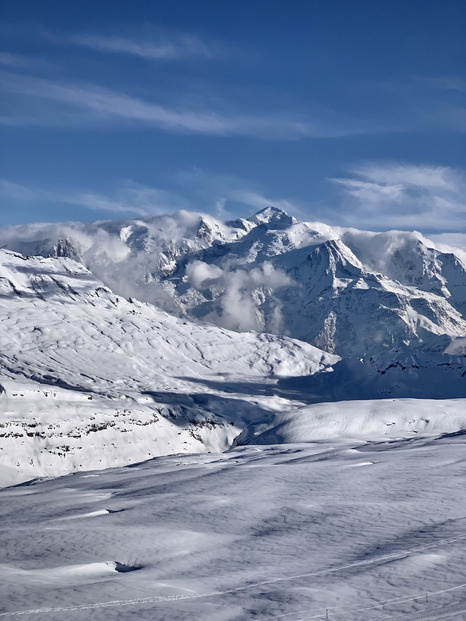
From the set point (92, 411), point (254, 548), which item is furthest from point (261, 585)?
point (92, 411)

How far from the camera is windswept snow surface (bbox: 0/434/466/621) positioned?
20062 mm

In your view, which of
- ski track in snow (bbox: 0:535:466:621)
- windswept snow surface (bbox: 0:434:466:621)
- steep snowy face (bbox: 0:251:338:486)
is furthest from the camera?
steep snowy face (bbox: 0:251:338:486)

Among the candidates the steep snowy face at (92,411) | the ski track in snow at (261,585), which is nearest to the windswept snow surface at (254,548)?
the ski track in snow at (261,585)

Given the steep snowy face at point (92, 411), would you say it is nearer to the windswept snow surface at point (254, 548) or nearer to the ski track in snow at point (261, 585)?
the windswept snow surface at point (254, 548)

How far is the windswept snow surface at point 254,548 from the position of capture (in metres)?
20.1

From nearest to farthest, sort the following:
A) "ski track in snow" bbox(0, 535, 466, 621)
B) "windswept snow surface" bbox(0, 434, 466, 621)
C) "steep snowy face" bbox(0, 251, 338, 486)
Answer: "ski track in snow" bbox(0, 535, 466, 621), "windswept snow surface" bbox(0, 434, 466, 621), "steep snowy face" bbox(0, 251, 338, 486)

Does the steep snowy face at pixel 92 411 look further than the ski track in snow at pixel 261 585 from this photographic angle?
Yes

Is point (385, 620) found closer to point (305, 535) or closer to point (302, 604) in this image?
point (302, 604)

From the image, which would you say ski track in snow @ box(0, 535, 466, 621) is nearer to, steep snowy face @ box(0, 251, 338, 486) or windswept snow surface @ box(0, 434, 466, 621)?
windswept snow surface @ box(0, 434, 466, 621)

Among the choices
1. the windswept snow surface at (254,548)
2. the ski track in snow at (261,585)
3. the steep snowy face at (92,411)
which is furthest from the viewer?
the steep snowy face at (92,411)

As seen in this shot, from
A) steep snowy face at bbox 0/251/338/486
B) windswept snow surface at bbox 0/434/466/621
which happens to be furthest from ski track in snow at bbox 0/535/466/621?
steep snowy face at bbox 0/251/338/486

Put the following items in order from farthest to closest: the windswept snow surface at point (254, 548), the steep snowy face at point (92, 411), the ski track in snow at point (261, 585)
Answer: the steep snowy face at point (92, 411), the windswept snow surface at point (254, 548), the ski track in snow at point (261, 585)

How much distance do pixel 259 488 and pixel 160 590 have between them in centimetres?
1959

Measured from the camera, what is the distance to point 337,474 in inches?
1721
